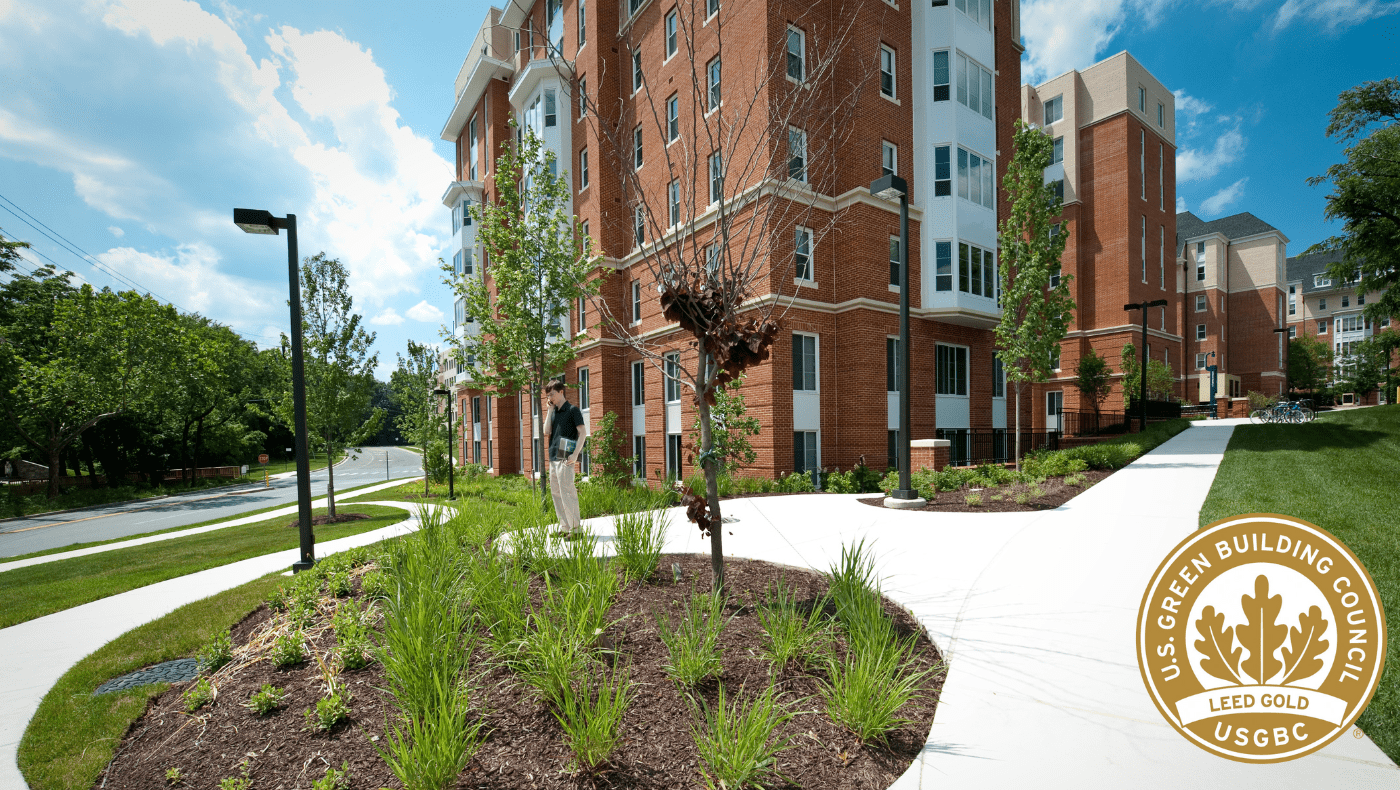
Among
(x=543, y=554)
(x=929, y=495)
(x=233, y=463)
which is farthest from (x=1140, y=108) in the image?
(x=233, y=463)

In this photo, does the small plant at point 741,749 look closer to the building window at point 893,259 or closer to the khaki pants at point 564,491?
the khaki pants at point 564,491

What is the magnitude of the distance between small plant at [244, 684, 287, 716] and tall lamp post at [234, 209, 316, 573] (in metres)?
4.74

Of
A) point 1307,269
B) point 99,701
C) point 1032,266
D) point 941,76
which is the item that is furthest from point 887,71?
point 1307,269

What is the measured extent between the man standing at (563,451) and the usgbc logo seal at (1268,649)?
600 cm

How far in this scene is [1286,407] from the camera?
2261 cm

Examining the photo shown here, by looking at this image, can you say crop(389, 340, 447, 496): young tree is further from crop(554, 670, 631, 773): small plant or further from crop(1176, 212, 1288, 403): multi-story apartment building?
crop(1176, 212, 1288, 403): multi-story apartment building

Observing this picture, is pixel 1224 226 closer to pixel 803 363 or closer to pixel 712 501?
pixel 803 363

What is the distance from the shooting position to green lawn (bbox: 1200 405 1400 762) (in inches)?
140

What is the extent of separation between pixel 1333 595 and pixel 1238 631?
576 mm

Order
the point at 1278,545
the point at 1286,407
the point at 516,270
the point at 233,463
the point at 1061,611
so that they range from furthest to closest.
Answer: the point at 233,463 < the point at 1286,407 < the point at 516,270 < the point at 1061,611 < the point at 1278,545

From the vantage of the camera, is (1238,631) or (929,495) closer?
(1238,631)

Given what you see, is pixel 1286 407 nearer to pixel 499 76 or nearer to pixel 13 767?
pixel 13 767

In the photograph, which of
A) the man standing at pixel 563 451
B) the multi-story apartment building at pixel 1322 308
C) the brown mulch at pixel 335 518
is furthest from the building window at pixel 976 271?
the multi-story apartment building at pixel 1322 308

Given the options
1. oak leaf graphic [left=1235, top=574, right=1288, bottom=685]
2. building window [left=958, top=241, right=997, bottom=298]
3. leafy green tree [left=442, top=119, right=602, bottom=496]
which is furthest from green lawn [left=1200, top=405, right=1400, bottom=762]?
leafy green tree [left=442, top=119, right=602, bottom=496]
